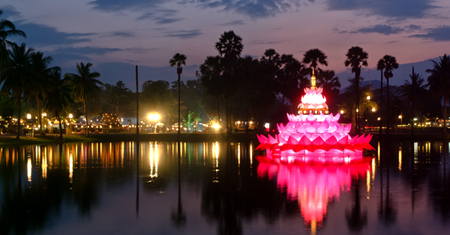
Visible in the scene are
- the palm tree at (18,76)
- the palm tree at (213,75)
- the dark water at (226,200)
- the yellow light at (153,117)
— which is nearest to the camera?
the dark water at (226,200)

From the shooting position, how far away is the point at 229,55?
60.8 meters

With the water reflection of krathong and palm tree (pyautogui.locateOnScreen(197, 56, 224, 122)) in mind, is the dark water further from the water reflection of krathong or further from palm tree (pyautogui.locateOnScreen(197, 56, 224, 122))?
palm tree (pyautogui.locateOnScreen(197, 56, 224, 122))

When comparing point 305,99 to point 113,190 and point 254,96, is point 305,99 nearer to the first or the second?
point 113,190

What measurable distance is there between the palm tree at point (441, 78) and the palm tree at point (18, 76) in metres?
48.2

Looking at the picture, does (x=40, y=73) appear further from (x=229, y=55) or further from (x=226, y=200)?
(x=226, y=200)

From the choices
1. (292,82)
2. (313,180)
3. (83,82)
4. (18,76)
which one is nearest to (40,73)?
(18,76)

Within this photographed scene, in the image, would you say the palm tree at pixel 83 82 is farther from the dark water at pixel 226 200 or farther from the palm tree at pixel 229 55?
the dark water at pixel 226 200

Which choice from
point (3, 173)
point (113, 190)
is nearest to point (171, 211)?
point (113, 190)

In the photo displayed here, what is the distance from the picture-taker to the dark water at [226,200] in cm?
927

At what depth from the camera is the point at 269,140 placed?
27.5 m

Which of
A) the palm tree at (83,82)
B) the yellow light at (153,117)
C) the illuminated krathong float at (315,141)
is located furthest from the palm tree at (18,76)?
the yellow light at (153,117)

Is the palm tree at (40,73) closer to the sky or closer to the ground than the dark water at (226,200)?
closer to the sky

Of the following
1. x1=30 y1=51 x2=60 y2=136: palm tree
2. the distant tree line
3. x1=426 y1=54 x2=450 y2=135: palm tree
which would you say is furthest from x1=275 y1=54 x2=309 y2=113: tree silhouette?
x1=30 y1=51 x2=60 y2=136: palm tree

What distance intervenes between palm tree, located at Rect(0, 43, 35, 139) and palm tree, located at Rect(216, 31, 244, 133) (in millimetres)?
22730
